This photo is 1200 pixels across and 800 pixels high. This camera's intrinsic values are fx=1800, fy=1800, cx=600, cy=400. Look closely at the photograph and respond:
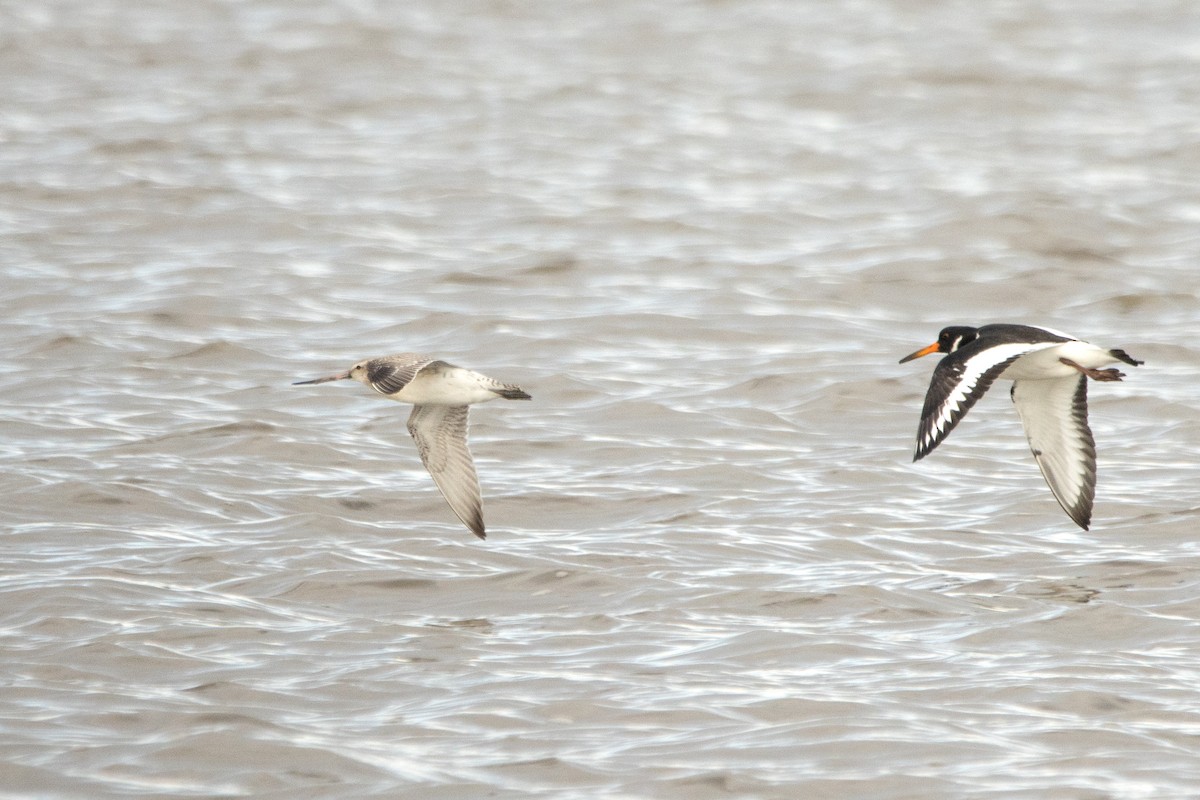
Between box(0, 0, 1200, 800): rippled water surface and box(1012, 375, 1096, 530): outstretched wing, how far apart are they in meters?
0.27

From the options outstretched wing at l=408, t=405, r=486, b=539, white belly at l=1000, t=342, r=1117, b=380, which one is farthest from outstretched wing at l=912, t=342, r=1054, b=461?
outstretched wing at l=408, t=405, r=486, b=539

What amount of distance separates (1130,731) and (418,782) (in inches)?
114

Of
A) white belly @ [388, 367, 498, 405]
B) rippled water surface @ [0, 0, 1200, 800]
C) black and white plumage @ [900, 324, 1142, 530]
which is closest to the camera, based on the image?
rippled water surface @ [0, 0, 1200, 800]

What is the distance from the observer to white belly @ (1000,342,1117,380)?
9422mm

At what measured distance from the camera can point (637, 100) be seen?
21.7m

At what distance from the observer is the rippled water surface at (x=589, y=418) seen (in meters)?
7.41

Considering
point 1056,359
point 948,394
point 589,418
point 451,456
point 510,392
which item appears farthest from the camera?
point 589,418

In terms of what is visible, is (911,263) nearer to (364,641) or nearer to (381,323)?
(381,323)

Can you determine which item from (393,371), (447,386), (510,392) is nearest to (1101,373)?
(510,392)

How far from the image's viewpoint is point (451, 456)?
9883mm

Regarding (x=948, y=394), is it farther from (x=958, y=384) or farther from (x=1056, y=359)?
(x=1056, y=359)

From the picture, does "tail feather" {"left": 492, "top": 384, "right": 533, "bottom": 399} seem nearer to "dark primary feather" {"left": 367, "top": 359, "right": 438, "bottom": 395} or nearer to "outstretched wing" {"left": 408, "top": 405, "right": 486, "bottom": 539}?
"dark primary feather" {"left": 367, "top": 359, "right": 438, "bottom": 395}

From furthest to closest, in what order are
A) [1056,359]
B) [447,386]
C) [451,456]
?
[451,456], [1056,359], [447,386]

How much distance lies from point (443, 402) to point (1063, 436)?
3.46 m
